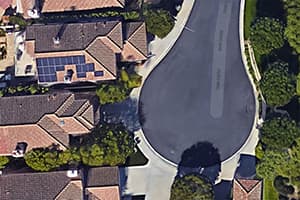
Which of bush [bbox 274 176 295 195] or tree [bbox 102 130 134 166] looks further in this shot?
bush [bbox 274 176 295 195]

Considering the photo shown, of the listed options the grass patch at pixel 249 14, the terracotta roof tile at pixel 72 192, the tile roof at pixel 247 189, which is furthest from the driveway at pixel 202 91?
the terracotta roof tile at pixel 72 192

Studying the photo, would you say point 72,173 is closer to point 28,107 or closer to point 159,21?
point 28,107

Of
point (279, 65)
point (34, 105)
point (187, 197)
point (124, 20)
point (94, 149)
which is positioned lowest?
point (187, 197)

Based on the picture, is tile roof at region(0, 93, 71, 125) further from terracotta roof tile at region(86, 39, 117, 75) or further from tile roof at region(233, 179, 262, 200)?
tile roof at region(233, 179, 262, 200)

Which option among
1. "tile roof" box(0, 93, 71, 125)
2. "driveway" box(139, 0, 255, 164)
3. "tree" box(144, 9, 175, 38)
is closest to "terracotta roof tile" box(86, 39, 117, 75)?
"driveway" box(139, 0, 255, 164)

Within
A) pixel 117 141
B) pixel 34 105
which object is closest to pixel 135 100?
pixel 117 141

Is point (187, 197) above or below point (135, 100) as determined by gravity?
below

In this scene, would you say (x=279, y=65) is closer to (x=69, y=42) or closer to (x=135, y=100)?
(x=135, y=100)

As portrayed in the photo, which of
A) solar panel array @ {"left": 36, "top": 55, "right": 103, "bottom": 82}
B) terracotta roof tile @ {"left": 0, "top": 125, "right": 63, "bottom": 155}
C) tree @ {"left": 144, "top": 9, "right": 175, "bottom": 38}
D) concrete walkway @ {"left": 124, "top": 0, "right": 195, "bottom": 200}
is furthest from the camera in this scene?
tree @ {"left": 144, "top": 9, "right": 175, "bottom": 38}
